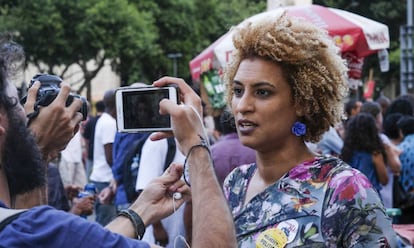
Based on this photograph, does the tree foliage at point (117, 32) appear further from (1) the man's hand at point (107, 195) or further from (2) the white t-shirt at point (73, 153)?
(1) the man's hand at point (107, 195)

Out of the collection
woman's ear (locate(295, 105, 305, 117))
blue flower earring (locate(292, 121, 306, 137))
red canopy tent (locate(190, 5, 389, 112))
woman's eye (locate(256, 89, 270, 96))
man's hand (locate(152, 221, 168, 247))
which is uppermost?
red canopy tent (locate(190, 5, 389, 112))

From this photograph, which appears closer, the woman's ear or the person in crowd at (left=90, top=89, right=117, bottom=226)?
the woman's ear

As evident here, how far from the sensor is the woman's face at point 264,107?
3010mm

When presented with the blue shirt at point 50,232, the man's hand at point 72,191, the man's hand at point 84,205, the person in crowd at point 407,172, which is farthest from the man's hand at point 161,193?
the person in crowd at point 407,172

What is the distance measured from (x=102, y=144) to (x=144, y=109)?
6434mm

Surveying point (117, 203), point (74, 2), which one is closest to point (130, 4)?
point (74, 2)

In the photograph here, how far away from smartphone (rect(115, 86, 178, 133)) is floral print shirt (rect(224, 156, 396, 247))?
56cm

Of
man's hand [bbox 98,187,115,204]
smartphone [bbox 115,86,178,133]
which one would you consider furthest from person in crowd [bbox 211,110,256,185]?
smartphone [bbox 115,86,178,133]

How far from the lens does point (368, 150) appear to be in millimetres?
7156

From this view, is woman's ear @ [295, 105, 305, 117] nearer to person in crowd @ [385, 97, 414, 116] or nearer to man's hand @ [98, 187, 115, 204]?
man's hand @ [98, 187, 115, 204]

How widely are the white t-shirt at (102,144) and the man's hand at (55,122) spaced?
6.13 meters

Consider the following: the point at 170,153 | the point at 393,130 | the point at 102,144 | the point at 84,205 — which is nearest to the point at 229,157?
the point at 170,153

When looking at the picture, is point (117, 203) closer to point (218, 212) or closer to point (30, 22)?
point (218, 212)

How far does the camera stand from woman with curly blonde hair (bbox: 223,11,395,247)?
278 cm
